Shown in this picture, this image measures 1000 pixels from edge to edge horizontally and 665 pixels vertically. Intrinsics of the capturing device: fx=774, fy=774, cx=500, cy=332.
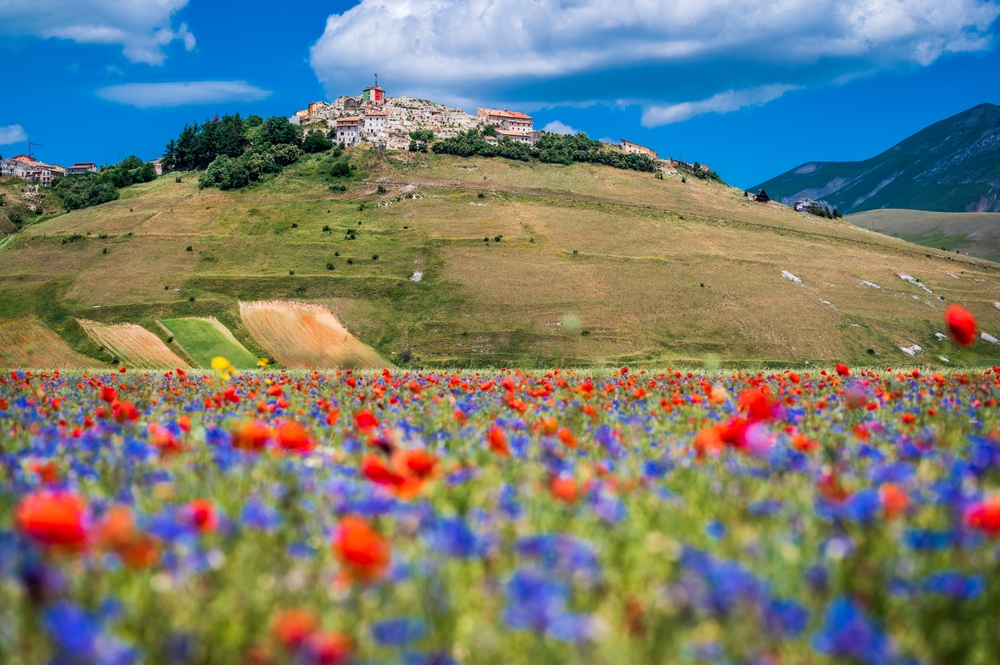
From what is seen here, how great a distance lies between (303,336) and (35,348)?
2062cm

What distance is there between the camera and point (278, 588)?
3154 mm

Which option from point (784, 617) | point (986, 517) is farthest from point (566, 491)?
point (986, 517)

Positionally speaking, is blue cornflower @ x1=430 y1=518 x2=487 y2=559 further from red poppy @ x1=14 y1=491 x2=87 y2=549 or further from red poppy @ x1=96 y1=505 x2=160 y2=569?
red poppy @ x1=14 y1=491 x2=87 y2=549

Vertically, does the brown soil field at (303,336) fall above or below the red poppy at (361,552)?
above

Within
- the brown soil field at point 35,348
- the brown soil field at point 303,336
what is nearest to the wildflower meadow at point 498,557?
the brown soil field at point 35,348

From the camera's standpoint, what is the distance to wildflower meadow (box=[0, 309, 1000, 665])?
2627 millimetres

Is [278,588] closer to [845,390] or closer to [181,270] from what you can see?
[845,390]

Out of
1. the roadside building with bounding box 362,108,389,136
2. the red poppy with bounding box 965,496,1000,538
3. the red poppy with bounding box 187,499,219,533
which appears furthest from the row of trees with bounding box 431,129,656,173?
the red poppy with bounding box 965,496,1000,538

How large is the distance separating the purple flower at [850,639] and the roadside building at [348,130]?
609 ft

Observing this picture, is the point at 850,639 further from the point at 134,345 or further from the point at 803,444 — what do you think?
the point at 134,345

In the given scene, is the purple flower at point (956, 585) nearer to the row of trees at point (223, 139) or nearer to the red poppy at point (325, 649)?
the red poppy at point (325, 649)

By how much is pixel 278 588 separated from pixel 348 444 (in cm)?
291

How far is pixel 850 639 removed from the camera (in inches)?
95.3

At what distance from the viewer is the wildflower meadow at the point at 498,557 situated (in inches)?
103
